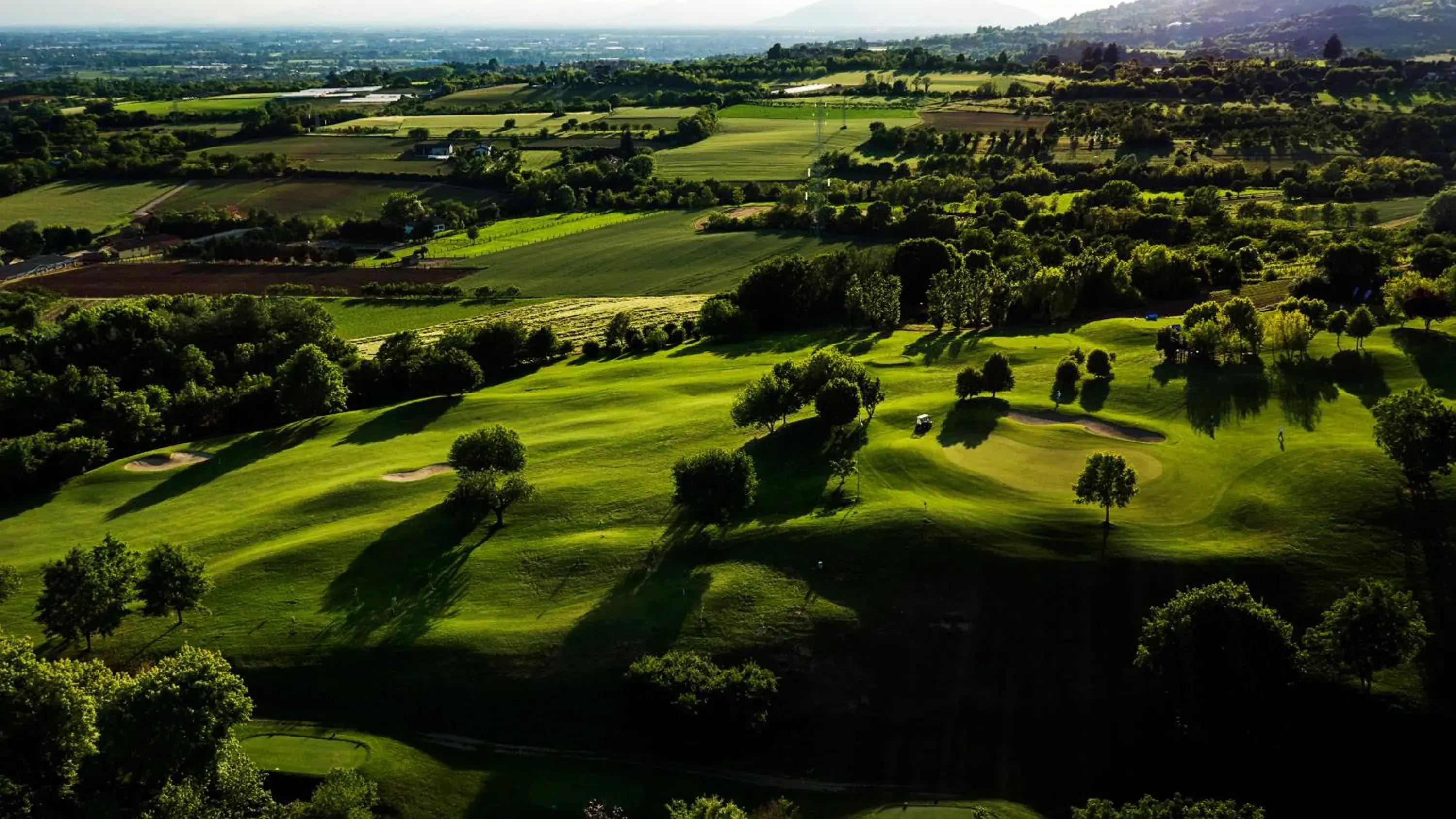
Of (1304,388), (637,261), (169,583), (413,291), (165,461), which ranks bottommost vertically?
(165,461)

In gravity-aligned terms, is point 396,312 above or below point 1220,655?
above

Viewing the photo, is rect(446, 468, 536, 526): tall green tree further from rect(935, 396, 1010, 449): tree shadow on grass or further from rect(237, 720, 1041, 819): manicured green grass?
rect(935, 396, 1010, 449): tree shadow on grass

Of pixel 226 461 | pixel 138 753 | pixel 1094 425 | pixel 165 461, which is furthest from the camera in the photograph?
pixel 165 461

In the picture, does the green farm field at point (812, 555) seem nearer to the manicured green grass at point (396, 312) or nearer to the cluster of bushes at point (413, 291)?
the manicured green grass at point (396, 312)

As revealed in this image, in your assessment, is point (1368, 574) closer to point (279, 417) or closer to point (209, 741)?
point (209, 741)

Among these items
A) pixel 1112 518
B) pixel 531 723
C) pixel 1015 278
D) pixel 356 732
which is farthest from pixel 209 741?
pixel 1015 278

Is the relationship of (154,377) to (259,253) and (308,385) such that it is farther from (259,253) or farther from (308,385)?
(259,253)

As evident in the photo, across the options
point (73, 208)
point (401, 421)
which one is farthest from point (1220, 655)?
point (73, 208)
